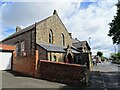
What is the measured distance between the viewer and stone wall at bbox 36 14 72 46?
33.8 meters

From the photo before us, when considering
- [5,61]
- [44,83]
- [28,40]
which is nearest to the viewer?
[44,83]

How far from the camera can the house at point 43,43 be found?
92.3 feet

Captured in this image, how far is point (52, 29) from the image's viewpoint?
37188mm

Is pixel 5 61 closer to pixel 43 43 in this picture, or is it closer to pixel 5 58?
pixel 5 58

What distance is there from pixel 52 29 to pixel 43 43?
167 inches

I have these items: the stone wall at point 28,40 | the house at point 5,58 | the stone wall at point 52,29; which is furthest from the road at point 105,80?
the house at point 5,58

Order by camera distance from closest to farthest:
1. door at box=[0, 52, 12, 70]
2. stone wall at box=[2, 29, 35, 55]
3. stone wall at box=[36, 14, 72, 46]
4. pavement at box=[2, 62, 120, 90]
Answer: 1. pavement at box=[2, 62, 120, 90]
2. door at box=[0, 52, 12, 70]
3. stone wall at box=[2, 29, 35, 55]
4. stone wall at box=[36, 14, 72, 46]

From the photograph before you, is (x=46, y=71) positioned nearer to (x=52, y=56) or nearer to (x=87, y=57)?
(x=52, y=56)

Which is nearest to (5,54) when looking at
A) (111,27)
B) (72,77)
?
(72,77)

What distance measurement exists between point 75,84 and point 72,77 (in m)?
0.85

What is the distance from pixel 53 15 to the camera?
38281 millimetres

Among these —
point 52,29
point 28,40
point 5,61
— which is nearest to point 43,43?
point 28,40

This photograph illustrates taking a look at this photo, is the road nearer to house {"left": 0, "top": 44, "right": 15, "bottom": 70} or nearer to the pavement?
the pavement

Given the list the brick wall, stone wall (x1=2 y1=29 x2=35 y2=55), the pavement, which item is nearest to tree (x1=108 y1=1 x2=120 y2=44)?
the pavement
